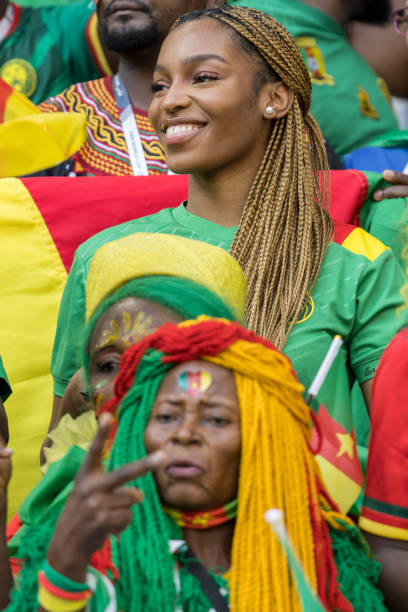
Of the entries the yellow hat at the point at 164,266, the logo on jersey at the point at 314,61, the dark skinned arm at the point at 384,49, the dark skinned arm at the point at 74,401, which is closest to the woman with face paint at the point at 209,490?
the yellow hat at the point at 164,266

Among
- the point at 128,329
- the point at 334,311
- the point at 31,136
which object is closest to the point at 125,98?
the point at 31,136

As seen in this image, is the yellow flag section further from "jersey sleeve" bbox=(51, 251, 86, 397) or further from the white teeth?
the white teeth

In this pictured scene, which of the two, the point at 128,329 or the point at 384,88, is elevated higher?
the point at 384,88

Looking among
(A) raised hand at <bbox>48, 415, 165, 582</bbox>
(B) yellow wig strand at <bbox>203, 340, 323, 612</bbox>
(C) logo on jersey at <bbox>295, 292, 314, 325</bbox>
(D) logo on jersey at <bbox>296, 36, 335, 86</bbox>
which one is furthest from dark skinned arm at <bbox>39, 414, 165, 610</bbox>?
(D) logo on jersey at <bbox>296, 36, 335, 86</bbox>

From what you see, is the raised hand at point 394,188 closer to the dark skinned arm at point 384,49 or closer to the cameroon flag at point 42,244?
the cameroon flag at point 42,244

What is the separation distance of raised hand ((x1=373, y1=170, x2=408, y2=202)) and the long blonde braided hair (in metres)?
0.27

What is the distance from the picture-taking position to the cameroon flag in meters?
3.04

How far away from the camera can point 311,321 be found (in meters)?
2.69

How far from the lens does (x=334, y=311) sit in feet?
8.95

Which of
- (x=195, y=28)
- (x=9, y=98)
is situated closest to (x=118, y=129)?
(x=9, y=98)

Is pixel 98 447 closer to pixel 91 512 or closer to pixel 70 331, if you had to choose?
pixel 91 512

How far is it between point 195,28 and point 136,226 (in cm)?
58

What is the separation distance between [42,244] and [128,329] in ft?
4.25

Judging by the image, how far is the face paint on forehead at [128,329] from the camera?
1.97 m
